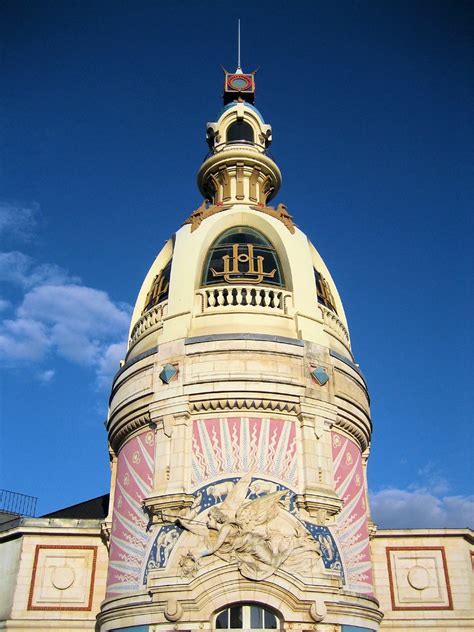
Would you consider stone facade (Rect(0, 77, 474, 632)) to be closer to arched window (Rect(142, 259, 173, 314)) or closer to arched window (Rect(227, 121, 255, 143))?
arched window (Rect(142, 259, 173, 314))

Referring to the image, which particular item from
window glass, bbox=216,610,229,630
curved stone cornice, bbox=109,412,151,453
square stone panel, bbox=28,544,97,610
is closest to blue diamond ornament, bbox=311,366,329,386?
curved stone cornice, bbox=109,412,151,453

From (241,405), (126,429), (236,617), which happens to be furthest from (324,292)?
(236,617)

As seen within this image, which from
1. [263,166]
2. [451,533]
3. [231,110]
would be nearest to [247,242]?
[263,166]

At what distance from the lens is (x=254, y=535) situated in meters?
16.3

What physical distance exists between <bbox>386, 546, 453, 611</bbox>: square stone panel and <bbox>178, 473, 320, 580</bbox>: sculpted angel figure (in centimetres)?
566

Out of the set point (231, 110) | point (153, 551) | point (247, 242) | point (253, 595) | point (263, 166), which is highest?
point (231, 110)

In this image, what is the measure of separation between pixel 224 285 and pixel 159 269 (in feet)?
15.0

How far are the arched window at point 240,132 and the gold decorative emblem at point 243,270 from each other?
8906 millimetres

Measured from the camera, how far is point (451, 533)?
21.2 meters

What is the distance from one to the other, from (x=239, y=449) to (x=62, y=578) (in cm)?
770

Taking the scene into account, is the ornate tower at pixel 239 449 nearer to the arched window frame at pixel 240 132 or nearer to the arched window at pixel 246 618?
the arched window at pixel 246 618

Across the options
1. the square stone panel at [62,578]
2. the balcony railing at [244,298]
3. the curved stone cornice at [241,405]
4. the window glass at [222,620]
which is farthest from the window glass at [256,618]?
the balcony railing at [244,298]

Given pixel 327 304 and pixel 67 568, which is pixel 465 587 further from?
pixel 67 568

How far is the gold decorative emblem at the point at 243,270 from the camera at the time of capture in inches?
828
